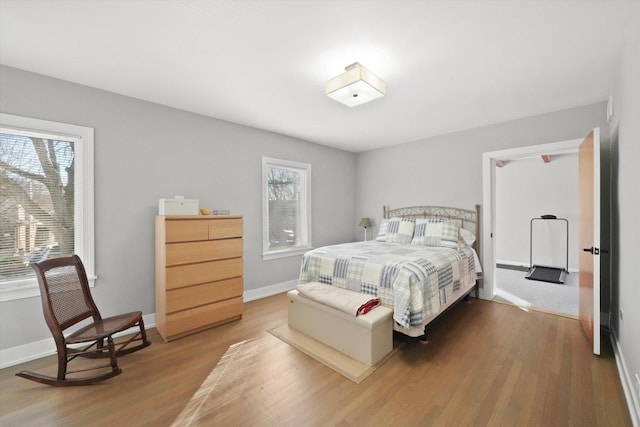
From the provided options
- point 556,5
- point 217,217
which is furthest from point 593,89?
point 217,217

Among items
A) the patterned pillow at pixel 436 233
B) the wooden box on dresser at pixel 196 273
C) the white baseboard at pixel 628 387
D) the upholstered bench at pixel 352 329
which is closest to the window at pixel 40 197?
the wooden box on dresser at pixel 196 273

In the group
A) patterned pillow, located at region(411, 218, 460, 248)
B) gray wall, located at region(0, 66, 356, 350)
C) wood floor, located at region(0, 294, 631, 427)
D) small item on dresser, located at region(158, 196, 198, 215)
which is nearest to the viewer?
wood floor, located at region(0, 294, 631, 427)

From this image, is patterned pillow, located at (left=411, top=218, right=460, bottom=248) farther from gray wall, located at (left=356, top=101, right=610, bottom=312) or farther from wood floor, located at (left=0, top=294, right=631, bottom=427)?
wood floor, located at (left=0, top=294, right=631, bottom=427)

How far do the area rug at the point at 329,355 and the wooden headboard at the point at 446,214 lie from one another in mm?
2327

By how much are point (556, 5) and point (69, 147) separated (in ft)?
13.1

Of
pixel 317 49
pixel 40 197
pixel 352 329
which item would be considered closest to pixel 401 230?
pixel 352 329

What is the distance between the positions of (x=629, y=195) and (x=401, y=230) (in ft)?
8.14

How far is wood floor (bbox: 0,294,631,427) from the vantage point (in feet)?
5.47

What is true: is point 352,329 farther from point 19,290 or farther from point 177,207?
point 19,290

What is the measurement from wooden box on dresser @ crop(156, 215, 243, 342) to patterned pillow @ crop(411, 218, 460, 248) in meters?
2.54

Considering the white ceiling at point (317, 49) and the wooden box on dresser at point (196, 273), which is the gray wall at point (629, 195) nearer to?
the white ceiling at point (317, 49)

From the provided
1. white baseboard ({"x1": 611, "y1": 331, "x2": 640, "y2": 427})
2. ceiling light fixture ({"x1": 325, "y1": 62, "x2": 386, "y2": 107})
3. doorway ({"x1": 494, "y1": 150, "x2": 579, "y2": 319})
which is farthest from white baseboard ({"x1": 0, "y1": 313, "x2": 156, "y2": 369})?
doorway ({"x1": 494, "y1": 150, "x2": 579, "y2": 319})

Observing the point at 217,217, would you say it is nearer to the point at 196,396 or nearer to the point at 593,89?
the point at 196,396

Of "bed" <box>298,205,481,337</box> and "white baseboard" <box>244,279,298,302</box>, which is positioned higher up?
"bed" <box>298,205,481,337</box>
